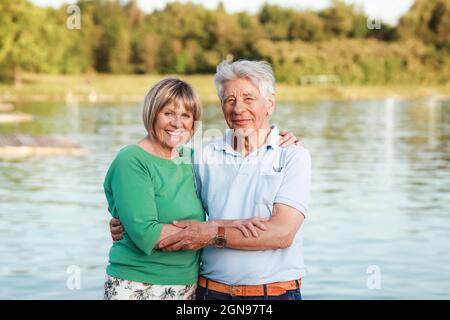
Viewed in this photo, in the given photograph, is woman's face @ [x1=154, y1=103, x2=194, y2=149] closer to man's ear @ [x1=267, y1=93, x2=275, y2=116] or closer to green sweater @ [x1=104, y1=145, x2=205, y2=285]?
green sweater @ [x1=104, y1=145, x2=205, y2=285]

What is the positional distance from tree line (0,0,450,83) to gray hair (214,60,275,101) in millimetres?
58465

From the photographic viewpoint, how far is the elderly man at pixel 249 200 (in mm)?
3080

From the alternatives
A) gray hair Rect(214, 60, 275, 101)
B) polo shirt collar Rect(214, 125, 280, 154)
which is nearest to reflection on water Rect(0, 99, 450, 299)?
polo shirt collar Rect(214, 125, 280, 154)

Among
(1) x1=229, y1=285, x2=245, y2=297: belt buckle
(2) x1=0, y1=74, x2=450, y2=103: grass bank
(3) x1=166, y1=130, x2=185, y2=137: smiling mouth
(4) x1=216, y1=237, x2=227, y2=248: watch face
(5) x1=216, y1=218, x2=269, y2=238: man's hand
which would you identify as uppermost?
(3) x1=166, y1=130, x2=185, y2=137: smiling mouth

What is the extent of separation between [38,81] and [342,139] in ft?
131

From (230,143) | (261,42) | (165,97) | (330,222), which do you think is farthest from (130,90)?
(165,97)

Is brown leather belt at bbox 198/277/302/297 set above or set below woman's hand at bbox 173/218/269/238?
A: below

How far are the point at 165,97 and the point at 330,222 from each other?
8311mm

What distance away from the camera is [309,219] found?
37.3ft

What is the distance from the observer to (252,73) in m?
3.14

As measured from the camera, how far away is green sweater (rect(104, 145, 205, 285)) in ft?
9.94

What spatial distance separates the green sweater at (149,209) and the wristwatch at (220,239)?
4.8 inches

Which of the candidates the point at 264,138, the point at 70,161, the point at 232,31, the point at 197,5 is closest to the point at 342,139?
the point at 70,161
